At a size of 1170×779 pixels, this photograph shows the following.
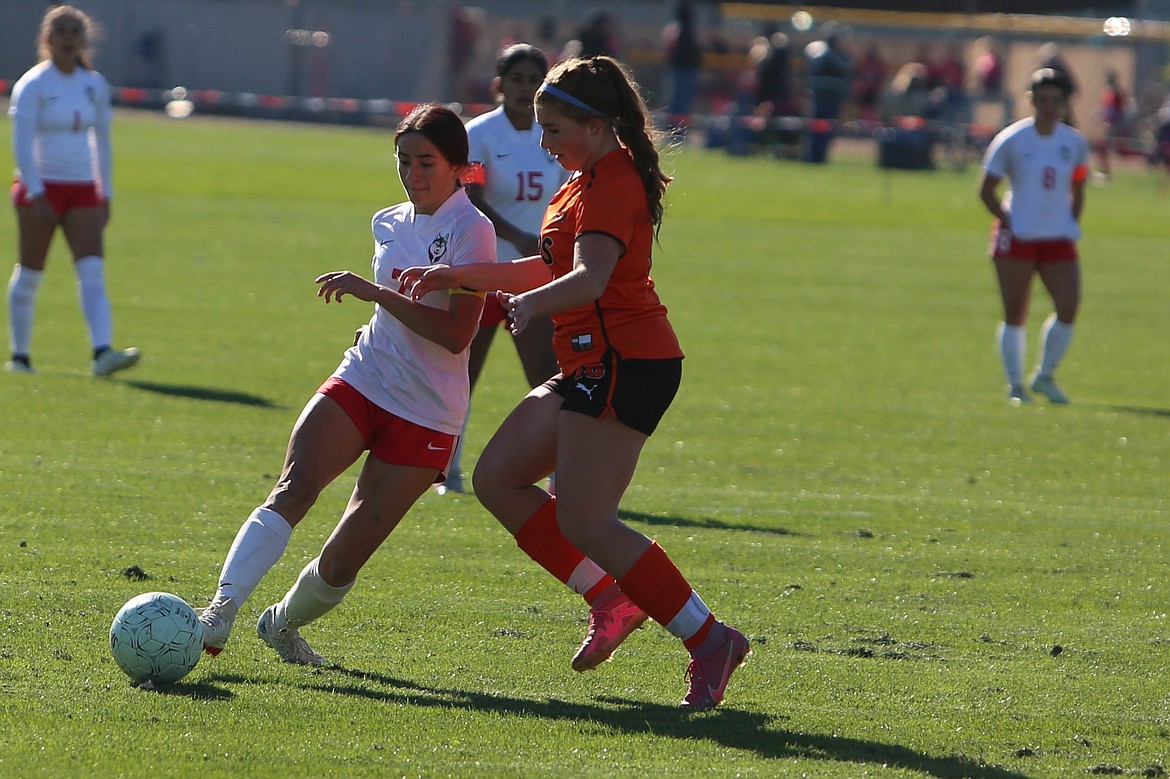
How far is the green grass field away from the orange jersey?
110 cm

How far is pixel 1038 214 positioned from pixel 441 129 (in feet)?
26.7

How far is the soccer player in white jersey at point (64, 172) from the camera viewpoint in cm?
1129

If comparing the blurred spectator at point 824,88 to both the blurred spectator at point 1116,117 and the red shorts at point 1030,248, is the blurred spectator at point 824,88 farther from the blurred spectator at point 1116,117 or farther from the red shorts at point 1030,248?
the red shorts at point 1030,248

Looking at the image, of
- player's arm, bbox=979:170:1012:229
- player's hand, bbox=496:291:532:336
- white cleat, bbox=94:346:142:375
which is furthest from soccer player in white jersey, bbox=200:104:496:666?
player's arm, bbox=979:170:1012:229

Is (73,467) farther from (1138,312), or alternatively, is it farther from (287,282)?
(1138,312)

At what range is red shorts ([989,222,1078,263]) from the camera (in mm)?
12680

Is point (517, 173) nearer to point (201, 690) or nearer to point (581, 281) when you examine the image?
point (581, 281)

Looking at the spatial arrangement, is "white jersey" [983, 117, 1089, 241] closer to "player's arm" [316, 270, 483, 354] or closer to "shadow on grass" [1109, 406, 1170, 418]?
"shadow on grass" [1109, 406, 1170, 418]

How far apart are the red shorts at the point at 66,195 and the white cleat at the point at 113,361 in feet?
3.21

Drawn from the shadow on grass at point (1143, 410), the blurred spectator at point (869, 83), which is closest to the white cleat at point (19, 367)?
the shadow on grass at point (1143, 410)

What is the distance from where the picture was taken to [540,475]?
5.55 m

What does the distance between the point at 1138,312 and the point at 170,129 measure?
25.9 metres

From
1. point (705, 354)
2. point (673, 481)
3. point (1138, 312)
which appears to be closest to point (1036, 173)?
point (705, 354)

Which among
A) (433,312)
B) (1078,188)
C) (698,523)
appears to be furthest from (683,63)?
(433,312)
